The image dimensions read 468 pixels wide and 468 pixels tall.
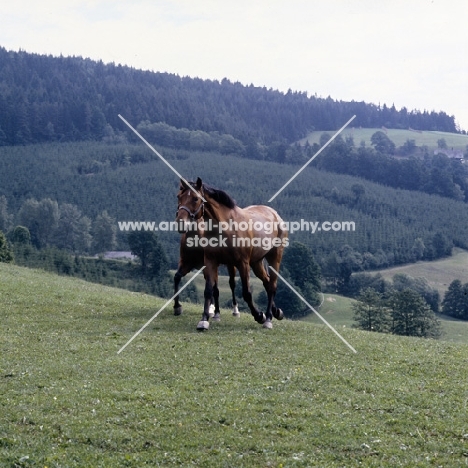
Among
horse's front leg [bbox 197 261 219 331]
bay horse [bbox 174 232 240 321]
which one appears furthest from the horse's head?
bay horse [bbox 174 232 240 321]

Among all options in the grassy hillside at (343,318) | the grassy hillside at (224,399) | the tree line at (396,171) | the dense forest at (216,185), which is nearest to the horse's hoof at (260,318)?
the grassy hillside at (224,399)

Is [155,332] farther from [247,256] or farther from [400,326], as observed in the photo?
[400,326]

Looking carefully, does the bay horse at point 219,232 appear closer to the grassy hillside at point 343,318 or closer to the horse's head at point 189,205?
the horse's head at point 189,205

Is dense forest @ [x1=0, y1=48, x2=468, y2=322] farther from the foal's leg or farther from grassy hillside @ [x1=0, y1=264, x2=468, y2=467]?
grassy hillside @ [x1=0, y1=264, x2=468, y2=467]

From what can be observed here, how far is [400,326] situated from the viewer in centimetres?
4375

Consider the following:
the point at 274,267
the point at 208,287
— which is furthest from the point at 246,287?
the point at 274,267

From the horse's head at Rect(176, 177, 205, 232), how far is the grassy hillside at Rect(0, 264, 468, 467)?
251cm

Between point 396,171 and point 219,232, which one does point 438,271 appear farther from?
point 219,232

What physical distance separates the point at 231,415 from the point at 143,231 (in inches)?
2412

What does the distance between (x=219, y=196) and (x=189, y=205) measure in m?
1.05

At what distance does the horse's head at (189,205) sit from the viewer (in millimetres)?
14161

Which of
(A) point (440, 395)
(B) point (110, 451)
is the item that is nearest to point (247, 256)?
(A) point (440, 395)

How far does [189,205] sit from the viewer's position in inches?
567

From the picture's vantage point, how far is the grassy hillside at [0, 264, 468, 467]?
7.92 meters
